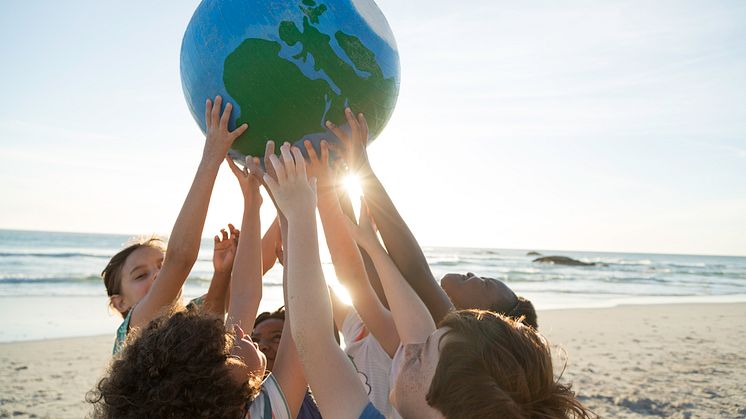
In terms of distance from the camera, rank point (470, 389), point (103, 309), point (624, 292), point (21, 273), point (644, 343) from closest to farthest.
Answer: point (470, 389) < point (644, 343) < point (103, 309) < point (21, 273) < point (624, 292)

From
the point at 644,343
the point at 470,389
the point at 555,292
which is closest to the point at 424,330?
the point at 470,389

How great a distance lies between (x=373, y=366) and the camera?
293 cm

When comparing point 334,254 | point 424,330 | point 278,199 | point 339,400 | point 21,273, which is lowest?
point 21,273

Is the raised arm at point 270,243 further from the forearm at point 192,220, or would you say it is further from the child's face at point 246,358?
the child's face at point 246,358

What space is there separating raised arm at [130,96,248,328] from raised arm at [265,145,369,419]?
53cm

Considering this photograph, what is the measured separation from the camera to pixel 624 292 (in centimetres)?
2541

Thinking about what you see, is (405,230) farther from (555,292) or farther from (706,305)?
(555,292)

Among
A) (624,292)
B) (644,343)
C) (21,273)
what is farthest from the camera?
(624,292)

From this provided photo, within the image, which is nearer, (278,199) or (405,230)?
(278,199)

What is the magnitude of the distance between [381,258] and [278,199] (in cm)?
56

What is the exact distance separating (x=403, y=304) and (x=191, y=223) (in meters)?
0.93

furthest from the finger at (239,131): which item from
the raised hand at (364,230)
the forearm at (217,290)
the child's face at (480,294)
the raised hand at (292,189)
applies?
the child's face at (480,294)

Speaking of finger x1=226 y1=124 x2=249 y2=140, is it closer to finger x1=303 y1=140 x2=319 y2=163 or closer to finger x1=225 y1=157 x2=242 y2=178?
finger x1=303 y1=140 x2=319 y2=163

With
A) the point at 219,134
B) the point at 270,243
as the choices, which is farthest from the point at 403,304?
the point at 270,243
